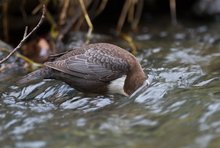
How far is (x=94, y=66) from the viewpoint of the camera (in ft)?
A: 15.3

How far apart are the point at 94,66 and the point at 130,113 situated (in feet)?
2.34

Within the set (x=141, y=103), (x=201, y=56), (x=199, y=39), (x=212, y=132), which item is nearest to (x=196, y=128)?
(x=212, y=132)

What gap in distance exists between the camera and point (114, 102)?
4.49 meters

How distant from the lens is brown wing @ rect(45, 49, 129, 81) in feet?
15.2

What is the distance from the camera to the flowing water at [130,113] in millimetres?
3535

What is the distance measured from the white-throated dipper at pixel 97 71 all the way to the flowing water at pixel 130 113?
95 millimetres

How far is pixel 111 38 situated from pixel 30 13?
3.65ft

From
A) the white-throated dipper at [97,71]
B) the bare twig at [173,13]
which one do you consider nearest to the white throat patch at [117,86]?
the white-throated dipper at [97,71]

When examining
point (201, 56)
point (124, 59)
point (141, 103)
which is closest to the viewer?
point (141, 103)

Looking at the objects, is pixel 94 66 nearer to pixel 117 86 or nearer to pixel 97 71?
pixel 97 71

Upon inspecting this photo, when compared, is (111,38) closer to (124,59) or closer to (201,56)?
(201,56)

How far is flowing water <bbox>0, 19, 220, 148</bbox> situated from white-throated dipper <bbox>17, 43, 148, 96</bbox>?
0.31 ft

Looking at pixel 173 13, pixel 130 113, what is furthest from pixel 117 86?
pixel 173 13

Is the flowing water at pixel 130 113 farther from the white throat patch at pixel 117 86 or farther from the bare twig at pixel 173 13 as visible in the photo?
the bare twig at pixel 173 13
